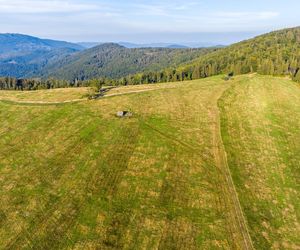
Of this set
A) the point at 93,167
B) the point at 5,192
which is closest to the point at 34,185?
the point at 5,192

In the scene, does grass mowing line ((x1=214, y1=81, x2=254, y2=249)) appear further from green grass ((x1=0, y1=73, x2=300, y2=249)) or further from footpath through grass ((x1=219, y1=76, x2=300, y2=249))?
footpath through grass ((x1=219, y1=76, x2=300, y2=249))

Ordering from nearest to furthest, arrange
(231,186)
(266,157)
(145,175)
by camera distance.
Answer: (231,186) < (145,175) < (266,157)

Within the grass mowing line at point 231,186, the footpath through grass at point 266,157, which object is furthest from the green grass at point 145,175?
the grass mowing line at point 231,186

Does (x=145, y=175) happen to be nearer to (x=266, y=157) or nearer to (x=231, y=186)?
(x=231, y=186)

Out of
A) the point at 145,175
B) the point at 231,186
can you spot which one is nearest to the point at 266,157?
the point at 231,186

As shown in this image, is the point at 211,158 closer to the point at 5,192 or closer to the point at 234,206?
the point at 234,206

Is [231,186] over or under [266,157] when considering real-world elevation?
under
